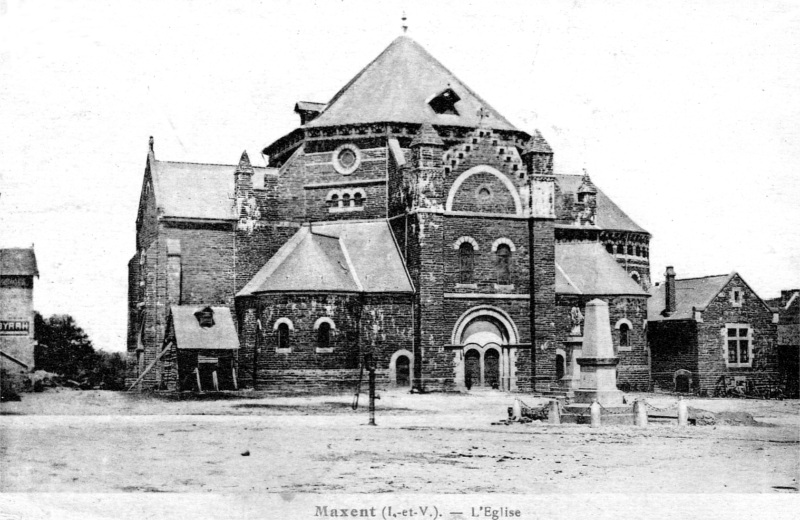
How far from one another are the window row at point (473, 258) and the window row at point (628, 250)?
575 inches

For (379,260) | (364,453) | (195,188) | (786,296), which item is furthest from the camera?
(786,296)

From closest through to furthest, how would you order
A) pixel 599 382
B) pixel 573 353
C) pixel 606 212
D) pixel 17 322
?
pixel 599 382, pixel 17 322, pixel 573 353, pixel 606 212

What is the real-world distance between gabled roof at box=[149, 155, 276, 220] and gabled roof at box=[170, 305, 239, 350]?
4950mm

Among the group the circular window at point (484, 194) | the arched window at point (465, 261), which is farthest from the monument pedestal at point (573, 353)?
the circular window at point (484, 194)

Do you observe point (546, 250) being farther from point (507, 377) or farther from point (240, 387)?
point (240, 387)

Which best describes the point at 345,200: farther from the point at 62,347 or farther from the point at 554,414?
the point at 554,414

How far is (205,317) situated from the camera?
1665 inches

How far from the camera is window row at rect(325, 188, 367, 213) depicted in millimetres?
45188

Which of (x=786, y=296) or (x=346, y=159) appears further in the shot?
(x=786, y=296)

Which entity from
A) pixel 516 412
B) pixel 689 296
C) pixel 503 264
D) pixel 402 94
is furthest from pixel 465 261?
pixel 689 296

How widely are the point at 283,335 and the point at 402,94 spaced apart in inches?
578

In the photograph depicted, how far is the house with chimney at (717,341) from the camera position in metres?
48.3

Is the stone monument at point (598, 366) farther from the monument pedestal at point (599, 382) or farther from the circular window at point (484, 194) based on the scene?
the circular window at point (484, 194)

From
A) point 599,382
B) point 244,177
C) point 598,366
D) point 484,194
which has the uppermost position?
point 244,177
